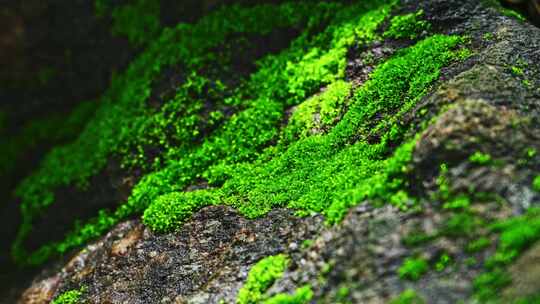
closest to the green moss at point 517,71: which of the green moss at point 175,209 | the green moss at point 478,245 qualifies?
the green moss at point 478,245

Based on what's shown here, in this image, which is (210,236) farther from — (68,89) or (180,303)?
(68,89)

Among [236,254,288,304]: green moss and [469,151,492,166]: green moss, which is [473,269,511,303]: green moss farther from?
[236,254,288,304]: green moss

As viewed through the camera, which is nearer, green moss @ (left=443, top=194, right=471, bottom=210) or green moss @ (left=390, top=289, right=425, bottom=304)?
green moss @ (left=390, top=289, right=425, bottom=304)

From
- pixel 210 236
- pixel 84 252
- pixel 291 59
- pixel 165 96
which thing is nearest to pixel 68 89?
pixel 165 96

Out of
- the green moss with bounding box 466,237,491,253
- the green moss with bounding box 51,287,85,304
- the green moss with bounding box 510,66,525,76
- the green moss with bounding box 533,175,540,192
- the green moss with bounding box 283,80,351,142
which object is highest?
the green moss with bounding box 510,66,525,76

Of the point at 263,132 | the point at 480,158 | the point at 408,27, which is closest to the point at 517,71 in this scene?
the point at 480,158

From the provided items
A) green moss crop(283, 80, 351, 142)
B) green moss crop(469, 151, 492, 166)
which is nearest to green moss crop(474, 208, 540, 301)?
green moss crop(469, 151, 492, 166)
